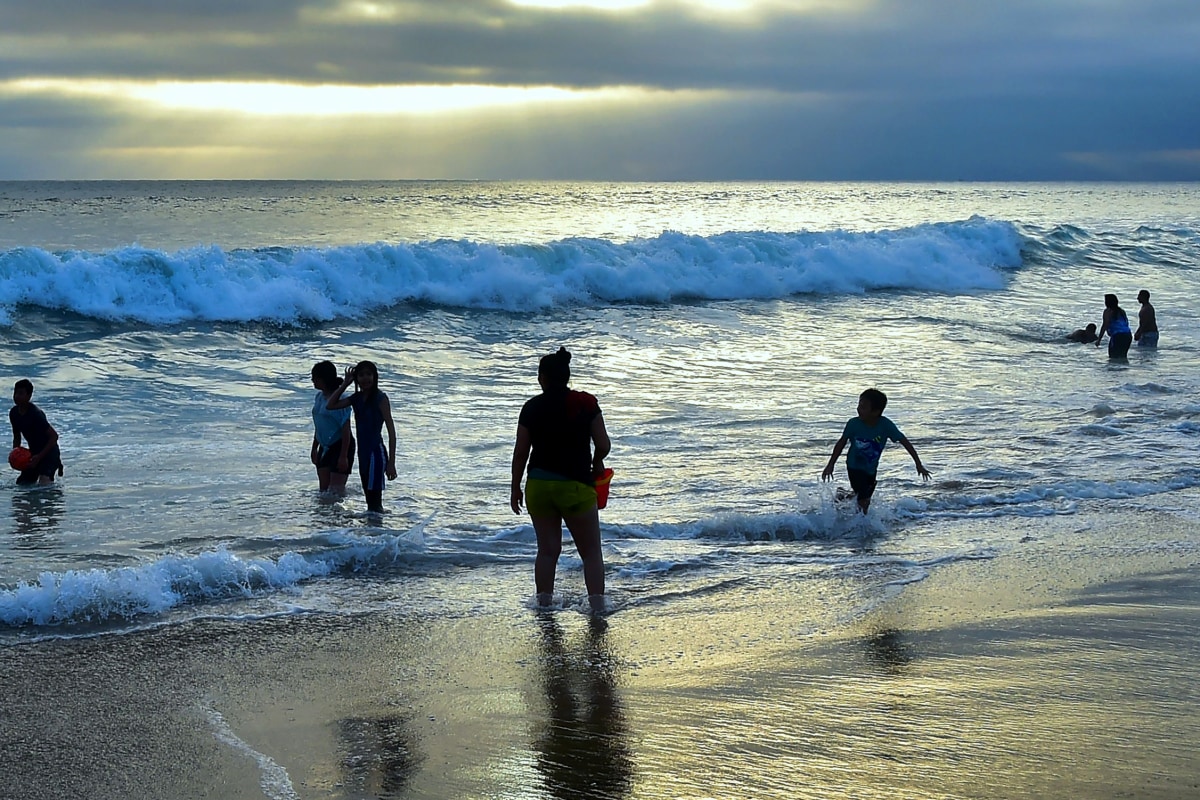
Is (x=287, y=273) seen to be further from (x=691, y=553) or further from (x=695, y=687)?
(x=695, y=687)

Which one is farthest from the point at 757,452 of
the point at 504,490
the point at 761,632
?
the point at 761,632

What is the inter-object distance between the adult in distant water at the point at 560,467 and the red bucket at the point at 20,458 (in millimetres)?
5457

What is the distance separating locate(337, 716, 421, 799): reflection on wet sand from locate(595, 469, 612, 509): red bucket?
2.21 meters

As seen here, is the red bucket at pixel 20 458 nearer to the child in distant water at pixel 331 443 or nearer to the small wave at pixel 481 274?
the child in distant water at pixel 331 443

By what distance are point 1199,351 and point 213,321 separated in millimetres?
18043

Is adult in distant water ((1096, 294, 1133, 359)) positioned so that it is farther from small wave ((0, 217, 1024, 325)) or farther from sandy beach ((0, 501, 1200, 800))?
sandy beach ((0, 501, 1200, 800))

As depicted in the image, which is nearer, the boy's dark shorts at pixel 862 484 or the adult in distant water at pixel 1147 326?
the boy's dark shorts at pixel 862 484

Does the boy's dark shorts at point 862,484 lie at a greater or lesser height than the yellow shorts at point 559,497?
lesser

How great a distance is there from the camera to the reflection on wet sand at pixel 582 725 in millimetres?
4453

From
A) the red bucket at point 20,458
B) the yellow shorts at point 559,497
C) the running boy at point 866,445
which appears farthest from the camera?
the red bucket at point 20,458

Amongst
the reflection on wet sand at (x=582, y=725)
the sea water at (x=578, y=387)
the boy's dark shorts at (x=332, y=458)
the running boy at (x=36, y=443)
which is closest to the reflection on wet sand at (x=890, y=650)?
the sea water at (x=578, y=387)

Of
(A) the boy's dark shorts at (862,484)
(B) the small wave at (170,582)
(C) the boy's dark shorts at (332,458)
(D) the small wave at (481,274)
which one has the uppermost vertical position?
(D) the small wave at (481,274)

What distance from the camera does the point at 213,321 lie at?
21719 millimetres

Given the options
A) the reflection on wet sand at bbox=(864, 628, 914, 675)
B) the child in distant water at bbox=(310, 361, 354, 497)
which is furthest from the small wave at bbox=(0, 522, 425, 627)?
the reflection on wet sand at bbox=(864, 628, 914, 675)
